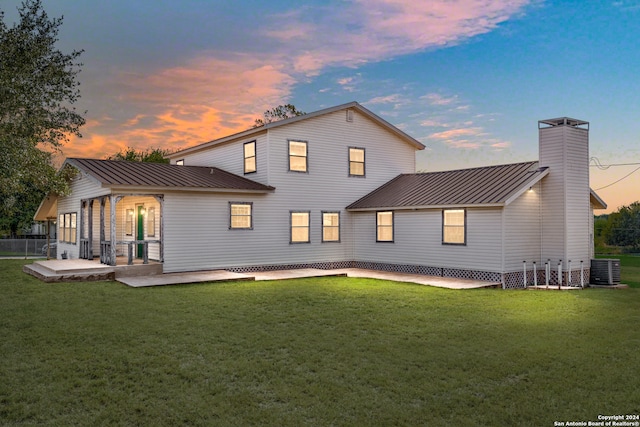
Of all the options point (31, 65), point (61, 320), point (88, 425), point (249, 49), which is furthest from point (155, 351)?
point (31, 65)

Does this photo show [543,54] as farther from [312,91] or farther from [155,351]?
[155,351]

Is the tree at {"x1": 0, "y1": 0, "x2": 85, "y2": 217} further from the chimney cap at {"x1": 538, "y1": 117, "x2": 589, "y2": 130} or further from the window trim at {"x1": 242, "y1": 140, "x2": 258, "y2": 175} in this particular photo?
the chimney cap at {"x1": 538, "y1": 117, "x2": 589, "y2": 130}

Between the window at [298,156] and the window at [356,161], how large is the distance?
2.41 metres

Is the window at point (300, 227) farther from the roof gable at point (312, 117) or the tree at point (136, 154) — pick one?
the tree at point (136, 154)

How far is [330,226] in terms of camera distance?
21672 millimetres

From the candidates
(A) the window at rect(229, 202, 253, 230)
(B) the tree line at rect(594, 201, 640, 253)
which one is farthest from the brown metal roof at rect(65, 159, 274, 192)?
(B) the tree line at rect(594, 201, 640, 253)

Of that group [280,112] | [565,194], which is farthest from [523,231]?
[280,112]

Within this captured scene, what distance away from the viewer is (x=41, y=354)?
752cm

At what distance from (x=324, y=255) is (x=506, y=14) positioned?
11.7 meters

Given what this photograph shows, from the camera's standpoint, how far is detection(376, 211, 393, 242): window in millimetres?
20344

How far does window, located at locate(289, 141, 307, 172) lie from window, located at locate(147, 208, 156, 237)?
6.00m

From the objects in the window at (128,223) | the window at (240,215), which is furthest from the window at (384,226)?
the window at (128,223)

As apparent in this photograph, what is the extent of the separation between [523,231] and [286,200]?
9.01m

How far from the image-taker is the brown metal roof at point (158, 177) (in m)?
17.1
